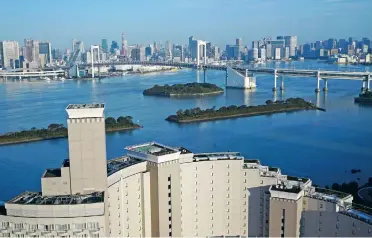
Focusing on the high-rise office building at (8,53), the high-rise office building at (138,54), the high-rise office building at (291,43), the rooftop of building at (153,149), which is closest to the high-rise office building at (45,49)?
the high-rise office building at (8,53)

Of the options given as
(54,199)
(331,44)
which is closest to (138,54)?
(331,44)

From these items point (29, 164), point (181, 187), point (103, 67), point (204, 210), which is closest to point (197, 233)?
point (204, 210)

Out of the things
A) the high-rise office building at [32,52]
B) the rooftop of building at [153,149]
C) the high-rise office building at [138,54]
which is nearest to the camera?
the rooftop of building at [153,149]

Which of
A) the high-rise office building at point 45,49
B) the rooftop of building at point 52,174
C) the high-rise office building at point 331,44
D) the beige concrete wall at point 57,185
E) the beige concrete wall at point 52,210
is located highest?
the high-rise office building at point 331,44

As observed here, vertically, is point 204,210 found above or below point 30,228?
below

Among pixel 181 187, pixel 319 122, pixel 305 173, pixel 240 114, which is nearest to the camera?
pixel 181 187

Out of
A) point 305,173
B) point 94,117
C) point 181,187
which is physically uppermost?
point 94,117

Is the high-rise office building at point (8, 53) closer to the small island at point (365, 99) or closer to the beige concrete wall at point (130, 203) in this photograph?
the small island at point (365, 99)

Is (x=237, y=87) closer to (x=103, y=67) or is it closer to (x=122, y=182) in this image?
(x=103, y=67)
